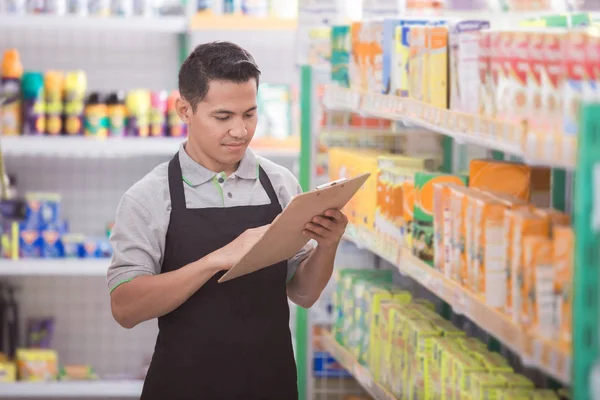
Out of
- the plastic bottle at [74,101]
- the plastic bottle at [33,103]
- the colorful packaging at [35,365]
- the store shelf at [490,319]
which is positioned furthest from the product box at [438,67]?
the colorful packaging at [35,365]

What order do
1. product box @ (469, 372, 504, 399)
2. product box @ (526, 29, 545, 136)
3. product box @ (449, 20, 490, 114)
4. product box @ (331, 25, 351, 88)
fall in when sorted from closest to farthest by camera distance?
product box @ (526, 29, 545, 136)
product box @ (469, 372, 504, 399)
product box @ (449, 20, 490, 114)
product box @ (331, 25, 351, 88)

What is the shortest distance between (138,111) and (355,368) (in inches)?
82.0

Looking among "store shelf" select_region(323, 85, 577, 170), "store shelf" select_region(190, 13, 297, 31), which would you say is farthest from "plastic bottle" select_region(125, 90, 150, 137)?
"store shelf" select_region(323, 85, 577, 170)

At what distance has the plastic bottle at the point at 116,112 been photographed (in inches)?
211

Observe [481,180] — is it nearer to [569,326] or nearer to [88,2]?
[569,326]

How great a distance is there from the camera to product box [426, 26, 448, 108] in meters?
3.04

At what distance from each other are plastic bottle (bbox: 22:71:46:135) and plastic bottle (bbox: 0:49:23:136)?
0.05 m

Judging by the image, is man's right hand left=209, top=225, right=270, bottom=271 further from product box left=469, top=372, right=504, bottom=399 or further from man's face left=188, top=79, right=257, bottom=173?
product box left=469, top=372, right=504, bottom=399

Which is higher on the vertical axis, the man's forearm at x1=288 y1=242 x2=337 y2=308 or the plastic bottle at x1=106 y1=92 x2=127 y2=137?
the plastic bottle at x1=106 y1=92 x2=127 y2=137

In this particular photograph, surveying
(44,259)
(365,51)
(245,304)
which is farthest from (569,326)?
(44,259)

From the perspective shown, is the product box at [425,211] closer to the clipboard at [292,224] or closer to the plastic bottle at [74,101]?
the clipboard at [292,224]

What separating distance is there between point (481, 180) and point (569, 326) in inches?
38.8

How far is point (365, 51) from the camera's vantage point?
392 cm

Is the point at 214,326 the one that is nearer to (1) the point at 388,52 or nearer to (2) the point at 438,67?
(2) the point at 438,67
